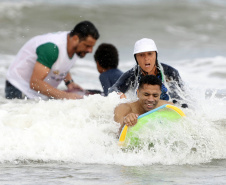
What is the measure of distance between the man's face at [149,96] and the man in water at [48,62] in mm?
2514

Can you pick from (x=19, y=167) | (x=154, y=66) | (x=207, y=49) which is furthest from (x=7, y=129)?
(x=207, y=49)

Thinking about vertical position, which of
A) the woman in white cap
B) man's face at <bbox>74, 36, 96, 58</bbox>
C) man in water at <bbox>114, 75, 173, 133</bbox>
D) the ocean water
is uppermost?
man's face at <bbox>74, 36, 96, 58</bbox>

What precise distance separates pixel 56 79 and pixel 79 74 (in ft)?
16.1

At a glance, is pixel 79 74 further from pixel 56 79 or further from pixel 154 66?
pixel 154 66

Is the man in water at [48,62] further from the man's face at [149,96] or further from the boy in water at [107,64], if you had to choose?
the man's face at [149,96]

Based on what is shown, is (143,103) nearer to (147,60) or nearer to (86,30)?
(147,60)

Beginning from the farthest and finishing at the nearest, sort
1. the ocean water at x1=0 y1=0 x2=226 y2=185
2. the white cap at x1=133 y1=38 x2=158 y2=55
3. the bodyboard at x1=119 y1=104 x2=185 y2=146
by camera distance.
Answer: the white cap at x1=133 y1=38 x2=158 y2=55
the bodyboard at x1=119 y1=104 x2=185 y2=146
the ocean water at x1=0 y1=0 x2=226 y2=185

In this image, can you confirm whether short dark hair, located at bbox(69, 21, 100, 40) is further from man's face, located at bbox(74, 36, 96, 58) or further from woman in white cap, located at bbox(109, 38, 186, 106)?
woman in white cap, located at bbox(109, 38, 186, 106)

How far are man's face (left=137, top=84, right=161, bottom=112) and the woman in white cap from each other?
61cm

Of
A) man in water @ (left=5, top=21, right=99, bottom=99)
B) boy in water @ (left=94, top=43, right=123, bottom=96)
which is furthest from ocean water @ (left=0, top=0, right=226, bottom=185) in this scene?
boy in water @ (left=94, top=43, right=123, bottom=96)

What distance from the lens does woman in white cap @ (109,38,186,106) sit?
20.7 feet

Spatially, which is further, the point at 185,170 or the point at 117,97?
the point at 117,97

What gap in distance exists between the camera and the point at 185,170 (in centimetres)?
495

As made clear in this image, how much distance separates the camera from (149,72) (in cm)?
638
